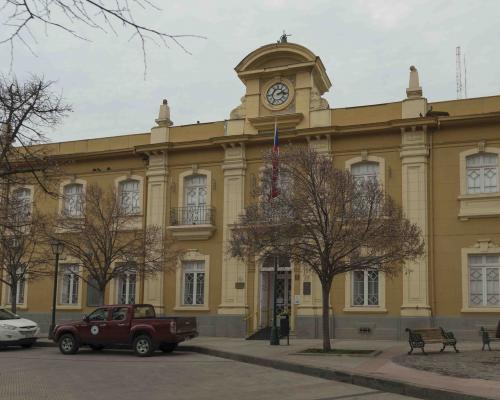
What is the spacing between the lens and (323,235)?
1786 centimetres

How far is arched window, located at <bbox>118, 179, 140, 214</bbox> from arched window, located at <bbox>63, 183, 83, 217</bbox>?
184 centimetres

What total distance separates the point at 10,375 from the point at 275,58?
16.7 m

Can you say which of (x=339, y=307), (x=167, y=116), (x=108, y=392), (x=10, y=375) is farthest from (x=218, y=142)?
(x=108, y=392)

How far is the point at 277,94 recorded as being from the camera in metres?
26.5

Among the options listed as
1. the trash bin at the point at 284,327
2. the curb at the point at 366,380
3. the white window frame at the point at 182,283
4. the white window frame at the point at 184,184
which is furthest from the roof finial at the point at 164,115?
the curb at the point at 366,380

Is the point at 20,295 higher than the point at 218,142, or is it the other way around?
the point at 218,142

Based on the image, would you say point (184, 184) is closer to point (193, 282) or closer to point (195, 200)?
point (195, 200)

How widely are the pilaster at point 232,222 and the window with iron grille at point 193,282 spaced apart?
119 centimetres

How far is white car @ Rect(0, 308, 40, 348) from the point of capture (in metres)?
21.4

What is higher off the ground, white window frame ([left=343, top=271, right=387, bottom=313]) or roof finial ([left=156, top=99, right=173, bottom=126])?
roof finial ([left=156, top=99, right=173, bottom=126])

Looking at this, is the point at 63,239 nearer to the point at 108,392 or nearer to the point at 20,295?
the point at 20,295

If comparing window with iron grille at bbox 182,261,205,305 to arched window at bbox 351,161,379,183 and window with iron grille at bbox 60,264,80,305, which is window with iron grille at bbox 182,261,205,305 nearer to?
window with iron grille at bbox 60,264,80,305

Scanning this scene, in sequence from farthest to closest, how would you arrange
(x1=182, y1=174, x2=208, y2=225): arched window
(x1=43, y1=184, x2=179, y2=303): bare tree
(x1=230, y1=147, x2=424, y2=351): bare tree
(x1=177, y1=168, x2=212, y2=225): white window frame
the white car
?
(x1=177, y1=168, x2=212, y2=225): white window frame → (x1=182, y1=174, x2=208, y2=225): arched window → (x1=43, y1=184, x2=179, y2=303): bare tree → the white car → (x1=230, y1=147, x2=424, y2=351): bare tree

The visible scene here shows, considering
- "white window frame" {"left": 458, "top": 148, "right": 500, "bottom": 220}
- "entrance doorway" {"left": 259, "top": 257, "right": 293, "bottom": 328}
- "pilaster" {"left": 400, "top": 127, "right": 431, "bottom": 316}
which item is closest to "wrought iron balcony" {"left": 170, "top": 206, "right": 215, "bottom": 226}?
"entrance doorway" {"left": 259, "top": 257, "right": 293, "bottom": 328}
